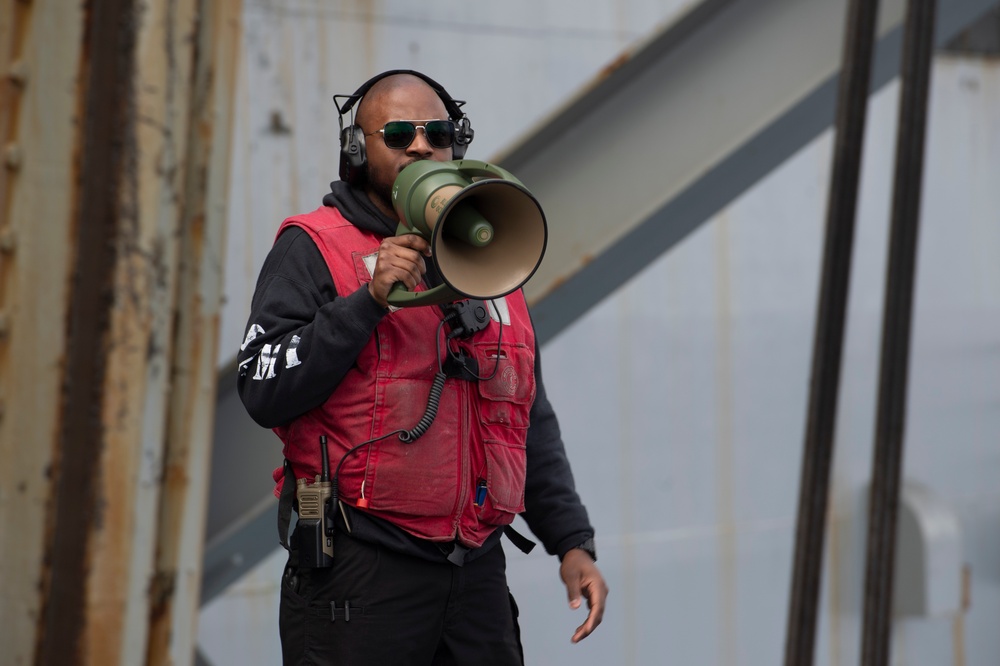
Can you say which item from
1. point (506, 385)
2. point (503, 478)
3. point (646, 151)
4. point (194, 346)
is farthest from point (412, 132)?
point (646, 151)

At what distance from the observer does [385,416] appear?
149 centimetres

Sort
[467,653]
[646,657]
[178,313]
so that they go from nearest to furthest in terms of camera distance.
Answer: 1. [467,653]
2. [178,313]
3. [646,657]

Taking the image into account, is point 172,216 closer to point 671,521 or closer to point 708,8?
point 708,8

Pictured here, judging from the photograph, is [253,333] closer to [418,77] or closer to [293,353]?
[293,353]

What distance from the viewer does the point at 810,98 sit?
2605 millimetres

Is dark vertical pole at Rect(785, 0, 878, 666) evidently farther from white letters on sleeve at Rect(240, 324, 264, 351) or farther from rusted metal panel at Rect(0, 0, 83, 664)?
rusted metal panel at Rect(0, 0, 83, 664)

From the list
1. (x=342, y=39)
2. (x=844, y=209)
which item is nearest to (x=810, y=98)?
(x=844, y=209)

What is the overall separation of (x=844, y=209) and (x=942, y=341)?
13.2 ft

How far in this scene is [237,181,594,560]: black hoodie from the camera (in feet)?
4.59

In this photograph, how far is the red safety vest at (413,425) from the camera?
1.49 m

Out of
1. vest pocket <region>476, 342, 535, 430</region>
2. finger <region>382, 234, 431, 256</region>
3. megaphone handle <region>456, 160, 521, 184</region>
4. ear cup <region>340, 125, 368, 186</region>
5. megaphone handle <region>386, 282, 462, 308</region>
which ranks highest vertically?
ear cup <region>340, 125, 368, 186</region>

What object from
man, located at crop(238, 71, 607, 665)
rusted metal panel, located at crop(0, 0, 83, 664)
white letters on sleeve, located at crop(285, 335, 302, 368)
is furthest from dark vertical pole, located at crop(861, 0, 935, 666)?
rusted metal panel, located at crop(0, 0, 83, 664)

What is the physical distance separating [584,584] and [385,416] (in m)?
0.51

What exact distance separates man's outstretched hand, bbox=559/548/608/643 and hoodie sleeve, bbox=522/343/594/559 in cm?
4
